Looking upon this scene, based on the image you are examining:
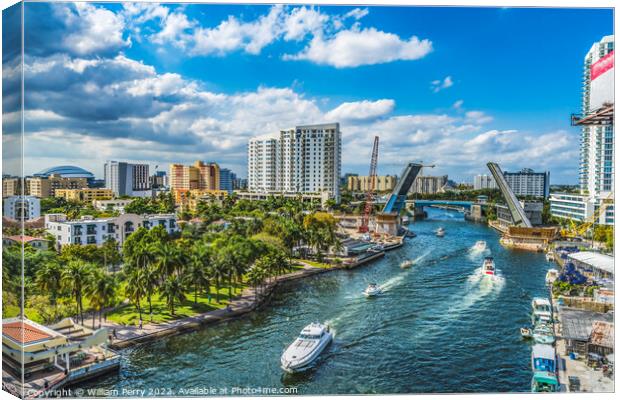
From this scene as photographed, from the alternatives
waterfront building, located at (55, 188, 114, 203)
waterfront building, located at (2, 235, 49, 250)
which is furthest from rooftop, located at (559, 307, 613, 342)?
waterfront building, located at (55, 188, 114, 203)

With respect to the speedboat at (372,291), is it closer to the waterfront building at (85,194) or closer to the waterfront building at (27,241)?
the waterfront building at (27,241)

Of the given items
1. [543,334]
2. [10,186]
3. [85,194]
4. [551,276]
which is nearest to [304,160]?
[85,194]

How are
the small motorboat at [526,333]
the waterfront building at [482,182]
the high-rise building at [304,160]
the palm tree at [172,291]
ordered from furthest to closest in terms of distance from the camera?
the waterfront building at [482,182]
the high-rise building at [304,160]
the palm tree at [172,291]
the small motorboat at [526,333]

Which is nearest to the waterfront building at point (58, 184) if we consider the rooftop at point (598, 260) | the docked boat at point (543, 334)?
the docked boat at point (543, 334)

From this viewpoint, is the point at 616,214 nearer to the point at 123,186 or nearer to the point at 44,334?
the point at 44,334

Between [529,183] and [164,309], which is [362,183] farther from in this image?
[164,309]

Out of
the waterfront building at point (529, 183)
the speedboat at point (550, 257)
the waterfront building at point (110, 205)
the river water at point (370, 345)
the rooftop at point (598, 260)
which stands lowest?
the river water at point (370, 345)

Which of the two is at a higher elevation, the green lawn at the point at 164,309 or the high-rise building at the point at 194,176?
the high-rise building at the point at 194,176
